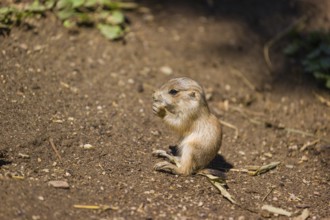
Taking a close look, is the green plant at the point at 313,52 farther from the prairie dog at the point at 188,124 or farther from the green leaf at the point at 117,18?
the prairie dog at the point at 188,124

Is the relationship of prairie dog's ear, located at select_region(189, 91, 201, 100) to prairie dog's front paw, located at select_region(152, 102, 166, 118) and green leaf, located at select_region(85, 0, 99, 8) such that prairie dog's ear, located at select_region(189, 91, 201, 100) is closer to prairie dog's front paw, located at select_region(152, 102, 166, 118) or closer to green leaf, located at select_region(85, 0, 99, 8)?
prairie dog's front paw, located at select_region(152, 102, 166, 118)

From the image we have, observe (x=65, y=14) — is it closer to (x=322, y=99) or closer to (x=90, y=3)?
(x=90, y=3)

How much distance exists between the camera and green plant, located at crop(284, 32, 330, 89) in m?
6.55

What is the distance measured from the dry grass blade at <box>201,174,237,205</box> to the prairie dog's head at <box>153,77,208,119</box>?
540mm

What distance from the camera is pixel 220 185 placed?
4605 mm

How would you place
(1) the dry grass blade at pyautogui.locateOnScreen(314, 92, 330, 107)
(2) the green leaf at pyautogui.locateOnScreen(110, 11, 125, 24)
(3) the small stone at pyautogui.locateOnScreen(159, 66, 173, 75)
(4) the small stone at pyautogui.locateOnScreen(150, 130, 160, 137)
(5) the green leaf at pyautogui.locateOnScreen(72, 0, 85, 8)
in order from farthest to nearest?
(2) the green leaf at pyautogui.locateOnScreen(110, 11, 125, 24) → (5) the green leaf at pyautogui.locateOnScreen(72, 0, 85, 8) → (3) the small stone at pyautogui.locateOnScreen(159, 66, 173, 75) → (1) the dry grass blade at pyautogui.locateOnScreen(314, 92, 330, 107) → (4) the small stone at pyautogui.locateOnScreen(150, 130, 160, 137)

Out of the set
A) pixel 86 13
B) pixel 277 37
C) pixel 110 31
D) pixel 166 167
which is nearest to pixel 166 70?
pixel 110 31

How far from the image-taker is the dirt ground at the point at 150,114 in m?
4.30

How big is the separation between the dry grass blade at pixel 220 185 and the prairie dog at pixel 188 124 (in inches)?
4.9

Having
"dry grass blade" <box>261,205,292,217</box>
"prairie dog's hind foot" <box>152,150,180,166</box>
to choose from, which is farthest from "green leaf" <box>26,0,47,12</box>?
"dry grass blade" <box>261,205,292,217</box>

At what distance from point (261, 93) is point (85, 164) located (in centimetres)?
269

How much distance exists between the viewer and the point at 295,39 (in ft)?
23.5

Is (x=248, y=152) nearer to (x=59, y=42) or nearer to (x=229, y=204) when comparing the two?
(x=229, y=204)

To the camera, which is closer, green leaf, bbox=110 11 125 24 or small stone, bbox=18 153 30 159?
small stone, bbox=18 153 30 159
